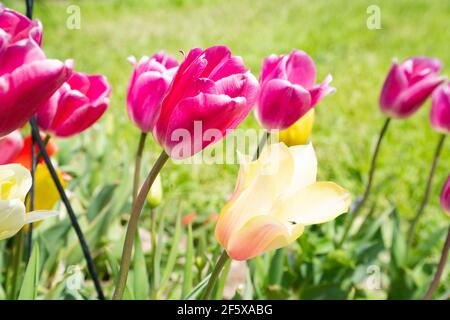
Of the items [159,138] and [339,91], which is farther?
[339,91]

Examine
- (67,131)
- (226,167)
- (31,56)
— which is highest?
(31,56)

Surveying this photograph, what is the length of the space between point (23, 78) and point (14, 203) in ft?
0.37

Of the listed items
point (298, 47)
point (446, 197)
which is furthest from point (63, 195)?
point (298, 47)

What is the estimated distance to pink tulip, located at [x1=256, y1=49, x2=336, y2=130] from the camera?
2.80 feet

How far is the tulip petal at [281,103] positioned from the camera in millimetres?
851

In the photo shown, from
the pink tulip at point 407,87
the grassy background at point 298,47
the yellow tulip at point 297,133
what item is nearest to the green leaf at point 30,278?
the yellow tulip at point 297,133

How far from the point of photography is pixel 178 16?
16.9 ft

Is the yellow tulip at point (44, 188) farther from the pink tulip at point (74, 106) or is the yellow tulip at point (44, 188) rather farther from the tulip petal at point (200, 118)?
the tulip petal at point (200, 118)

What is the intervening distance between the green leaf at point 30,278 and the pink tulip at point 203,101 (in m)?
0.26

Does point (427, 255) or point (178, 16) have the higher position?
point (178, 16)

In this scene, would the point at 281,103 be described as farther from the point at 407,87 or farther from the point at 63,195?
the point at 407,87

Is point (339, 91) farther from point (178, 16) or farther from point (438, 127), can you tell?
point (438, 127)

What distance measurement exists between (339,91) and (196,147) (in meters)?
3.07

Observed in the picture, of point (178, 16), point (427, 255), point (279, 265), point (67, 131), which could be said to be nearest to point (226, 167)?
point (427, 255)
